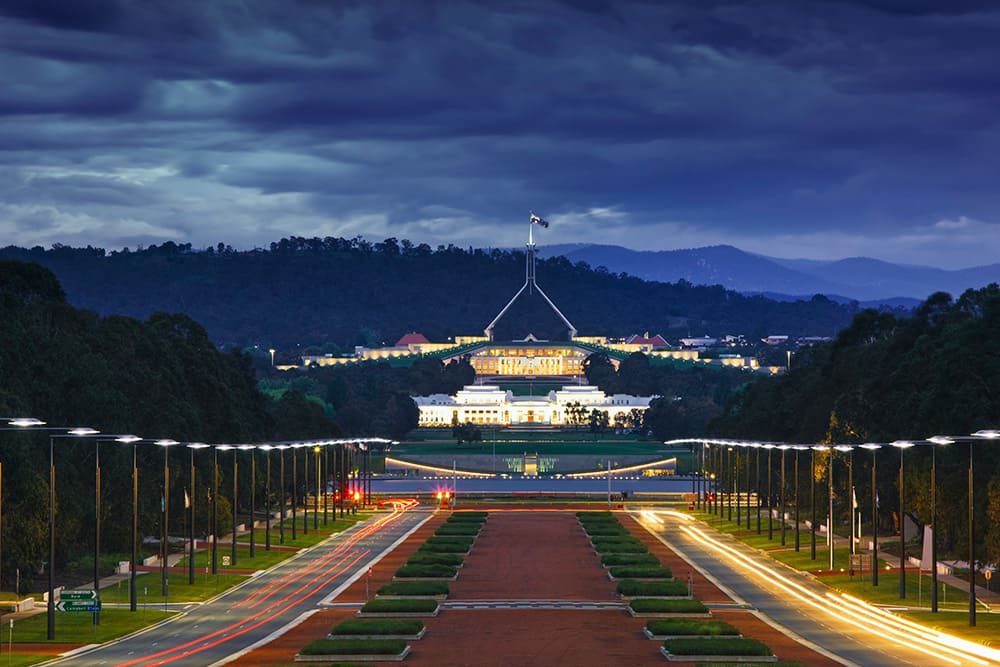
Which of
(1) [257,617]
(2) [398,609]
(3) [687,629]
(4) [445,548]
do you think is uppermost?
(3) [687,629]

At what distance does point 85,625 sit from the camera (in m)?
71.9

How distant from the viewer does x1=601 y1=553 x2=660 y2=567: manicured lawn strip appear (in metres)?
97.3

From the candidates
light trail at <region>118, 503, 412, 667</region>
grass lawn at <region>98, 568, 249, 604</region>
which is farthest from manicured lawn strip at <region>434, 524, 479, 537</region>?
grass lawn at <region>98, 568, 249, 604</region>

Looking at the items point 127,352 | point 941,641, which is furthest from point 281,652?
point 127,352

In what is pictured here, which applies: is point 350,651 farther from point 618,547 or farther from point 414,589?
point 618,547

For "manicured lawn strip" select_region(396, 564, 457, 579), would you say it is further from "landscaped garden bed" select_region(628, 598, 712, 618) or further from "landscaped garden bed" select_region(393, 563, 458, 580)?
"landscaped garden bed" select_region(628, 598, 712, 618)

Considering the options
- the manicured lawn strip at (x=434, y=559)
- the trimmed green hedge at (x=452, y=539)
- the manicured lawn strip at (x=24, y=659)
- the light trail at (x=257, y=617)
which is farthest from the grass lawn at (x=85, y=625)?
the trimmed green hedge at (x=452, y=539)

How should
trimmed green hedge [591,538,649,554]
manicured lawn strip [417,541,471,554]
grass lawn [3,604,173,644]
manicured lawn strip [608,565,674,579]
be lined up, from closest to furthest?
grass lawn [3,604,173,644] < manicured lawn strip [608,565,674,579] < manicured lawn strip [417,541,471,554] < trimmed green hedge [591,538,649,554]

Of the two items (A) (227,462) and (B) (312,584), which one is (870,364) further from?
(B) (312,584)

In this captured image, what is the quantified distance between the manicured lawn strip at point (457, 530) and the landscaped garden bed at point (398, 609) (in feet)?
141

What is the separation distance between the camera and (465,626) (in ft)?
237

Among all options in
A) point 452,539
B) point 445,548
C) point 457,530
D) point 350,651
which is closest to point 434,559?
point 445,548

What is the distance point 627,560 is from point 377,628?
32467mm

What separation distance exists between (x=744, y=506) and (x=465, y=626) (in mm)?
99458
